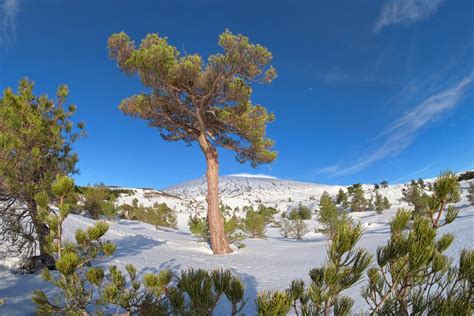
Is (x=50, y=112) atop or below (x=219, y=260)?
atop

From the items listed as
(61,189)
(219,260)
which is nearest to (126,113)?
(219,260)

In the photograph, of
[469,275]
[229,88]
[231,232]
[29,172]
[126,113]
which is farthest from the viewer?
[231,232]

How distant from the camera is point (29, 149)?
16.2 ft

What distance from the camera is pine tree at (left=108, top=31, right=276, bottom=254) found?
9852 mm

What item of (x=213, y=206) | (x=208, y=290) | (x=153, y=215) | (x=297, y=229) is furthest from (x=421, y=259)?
(x=153, y=215)

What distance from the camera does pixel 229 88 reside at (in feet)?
36.0

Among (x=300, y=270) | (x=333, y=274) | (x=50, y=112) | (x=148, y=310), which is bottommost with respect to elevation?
(x=300, y=270)

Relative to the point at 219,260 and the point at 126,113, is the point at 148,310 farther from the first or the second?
the point at 126,113

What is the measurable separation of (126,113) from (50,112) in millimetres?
6192

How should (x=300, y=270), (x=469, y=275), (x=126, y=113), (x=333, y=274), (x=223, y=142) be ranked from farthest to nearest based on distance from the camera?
(x=223, y=142) < (x=126, y=113) < (x=300, y=270) < (x=469, y=275) < (x=333, y=274)

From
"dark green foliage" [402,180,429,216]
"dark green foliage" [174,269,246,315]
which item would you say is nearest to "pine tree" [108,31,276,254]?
"dark green foliage" [402,180,429,216]

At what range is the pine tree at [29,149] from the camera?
172 inches

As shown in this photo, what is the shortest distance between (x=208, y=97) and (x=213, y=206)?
14.1 feet

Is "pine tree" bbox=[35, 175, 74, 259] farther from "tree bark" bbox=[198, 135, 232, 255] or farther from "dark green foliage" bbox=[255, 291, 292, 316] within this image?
"tree bark" bbox=[198, 135, 232, 255]
